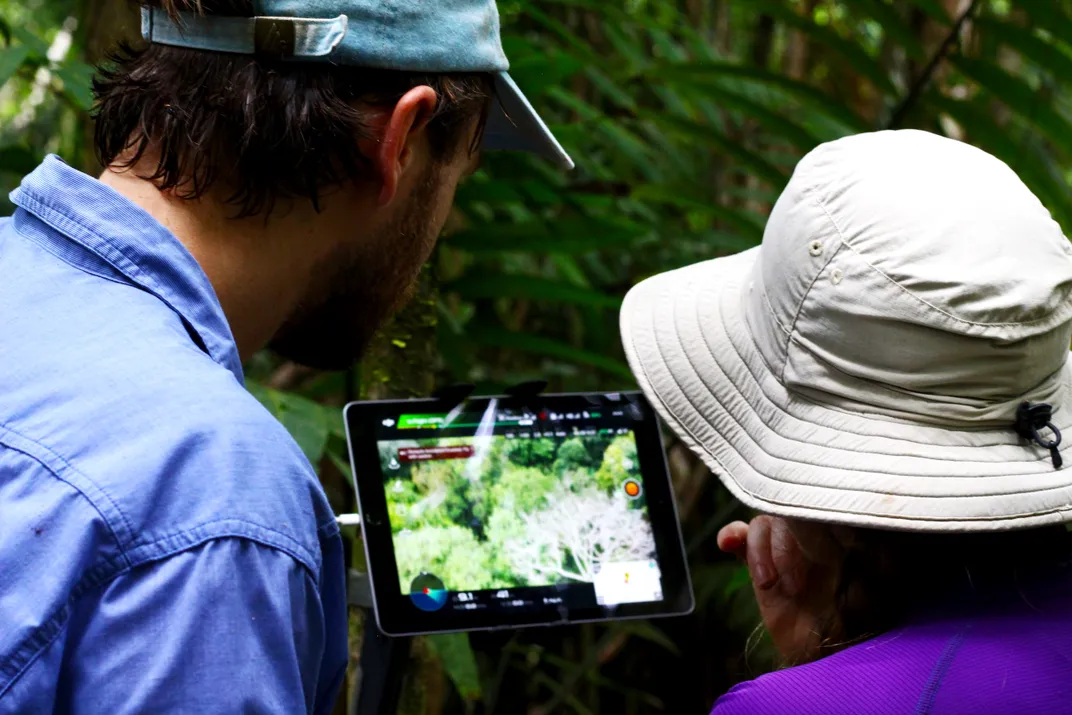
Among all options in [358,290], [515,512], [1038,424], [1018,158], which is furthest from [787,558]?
[1018,158]

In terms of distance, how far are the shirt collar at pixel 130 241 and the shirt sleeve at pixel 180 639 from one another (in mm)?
205

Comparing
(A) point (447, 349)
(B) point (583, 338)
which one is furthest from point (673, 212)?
(A) point (447, 349)

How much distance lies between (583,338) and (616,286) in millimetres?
225

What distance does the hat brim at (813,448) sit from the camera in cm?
87

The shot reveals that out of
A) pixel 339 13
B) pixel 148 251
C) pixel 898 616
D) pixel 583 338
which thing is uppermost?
pixel 339 13

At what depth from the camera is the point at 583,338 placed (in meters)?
2.74

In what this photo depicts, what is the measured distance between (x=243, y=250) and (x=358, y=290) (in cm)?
14

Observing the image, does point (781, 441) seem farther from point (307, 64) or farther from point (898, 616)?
point (307, 64)

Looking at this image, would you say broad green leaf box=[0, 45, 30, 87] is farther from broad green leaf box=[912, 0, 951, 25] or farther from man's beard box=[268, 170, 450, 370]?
broad green leaf box=[912, 0, 951, 25]

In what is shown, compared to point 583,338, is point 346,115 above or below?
above

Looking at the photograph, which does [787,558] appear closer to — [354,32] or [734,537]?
[734,537]

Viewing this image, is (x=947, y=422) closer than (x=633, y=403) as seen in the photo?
Yes

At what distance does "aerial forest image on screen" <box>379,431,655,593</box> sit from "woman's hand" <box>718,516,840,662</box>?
0.23m

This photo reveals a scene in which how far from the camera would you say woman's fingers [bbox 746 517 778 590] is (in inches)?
41.4
